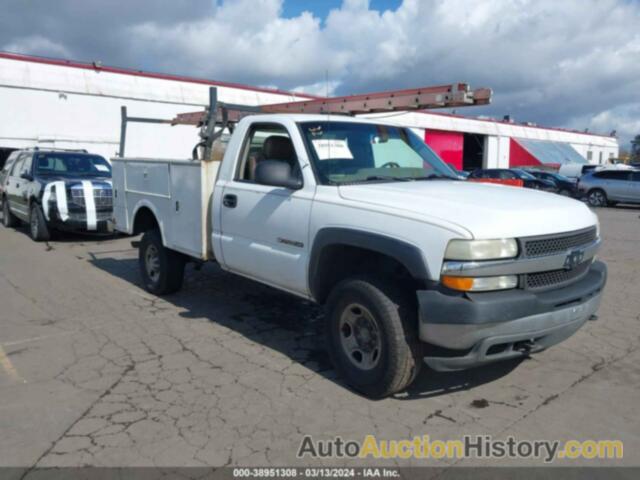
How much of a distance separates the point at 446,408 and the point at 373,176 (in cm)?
186

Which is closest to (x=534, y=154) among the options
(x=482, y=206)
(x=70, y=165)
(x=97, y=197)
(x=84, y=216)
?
(x=70, y=165)

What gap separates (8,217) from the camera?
1335 centimetres

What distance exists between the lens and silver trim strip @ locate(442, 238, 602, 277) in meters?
3.30

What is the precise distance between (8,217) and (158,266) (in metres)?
8.80

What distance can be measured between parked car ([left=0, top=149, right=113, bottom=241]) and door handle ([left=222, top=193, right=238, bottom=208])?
585 centimetres

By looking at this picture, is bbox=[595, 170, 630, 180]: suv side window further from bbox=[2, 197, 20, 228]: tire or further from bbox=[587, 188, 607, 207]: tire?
bbox=[2, 197, 20, 228]: tire

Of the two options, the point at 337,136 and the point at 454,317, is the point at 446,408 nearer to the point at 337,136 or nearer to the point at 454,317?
the point at 454,317

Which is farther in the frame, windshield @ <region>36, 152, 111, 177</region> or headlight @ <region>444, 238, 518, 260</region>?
windshield @ <region>36, 152, 111, 177</region>

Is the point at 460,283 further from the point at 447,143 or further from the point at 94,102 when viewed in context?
the point at 447,143

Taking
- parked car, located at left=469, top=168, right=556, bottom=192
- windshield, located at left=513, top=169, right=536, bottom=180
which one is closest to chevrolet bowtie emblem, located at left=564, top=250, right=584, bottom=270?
parked car, located at left=469, top=168, right=556, bottom=192

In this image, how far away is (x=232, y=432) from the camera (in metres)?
3.46

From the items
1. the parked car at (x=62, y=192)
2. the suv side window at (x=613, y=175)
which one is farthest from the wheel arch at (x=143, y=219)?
the suv side window at (x=613, y=175)

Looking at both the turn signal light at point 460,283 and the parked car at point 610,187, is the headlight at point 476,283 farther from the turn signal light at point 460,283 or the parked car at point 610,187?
the parked car at point 610,187

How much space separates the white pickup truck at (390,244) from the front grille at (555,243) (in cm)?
1
